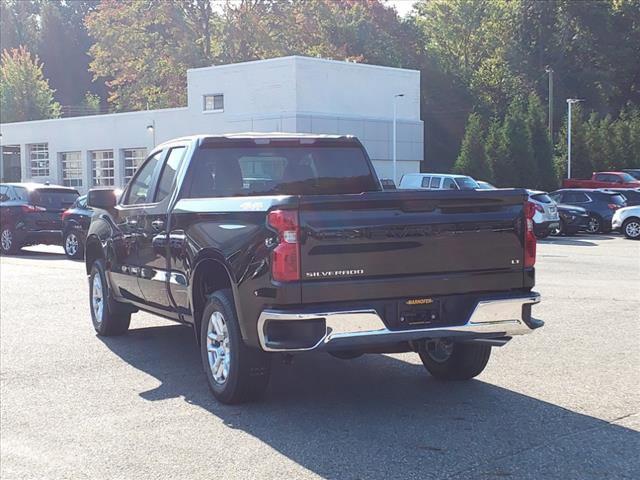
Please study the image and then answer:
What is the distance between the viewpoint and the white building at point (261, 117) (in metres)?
39.9

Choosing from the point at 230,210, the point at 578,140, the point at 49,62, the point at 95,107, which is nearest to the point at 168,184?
the point at 230,210

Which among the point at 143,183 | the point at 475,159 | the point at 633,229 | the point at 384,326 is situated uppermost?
the point at 475,159

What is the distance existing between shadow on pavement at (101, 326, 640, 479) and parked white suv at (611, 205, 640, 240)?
801 inches

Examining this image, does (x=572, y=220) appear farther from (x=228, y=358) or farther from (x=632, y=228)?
(x=228, y=358)

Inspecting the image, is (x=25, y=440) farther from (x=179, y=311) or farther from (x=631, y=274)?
(x=631, y=274)

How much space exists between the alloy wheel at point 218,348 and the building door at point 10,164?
51850 mm

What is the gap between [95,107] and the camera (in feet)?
268

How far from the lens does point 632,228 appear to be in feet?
88.0

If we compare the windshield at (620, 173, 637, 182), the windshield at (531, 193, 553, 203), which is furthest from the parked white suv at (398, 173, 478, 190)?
the windshield at (620, 173, 637, 182)

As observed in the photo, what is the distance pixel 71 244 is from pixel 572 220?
16.0 m

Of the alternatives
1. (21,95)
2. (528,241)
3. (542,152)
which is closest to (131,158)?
(542,152)

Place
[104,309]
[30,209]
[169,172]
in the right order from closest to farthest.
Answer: [169,172] < [104,309] < [30,209]

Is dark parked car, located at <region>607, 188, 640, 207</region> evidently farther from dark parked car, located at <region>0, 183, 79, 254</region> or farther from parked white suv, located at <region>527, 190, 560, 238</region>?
dark parked car, located at <region>0, 183, 79, 254</region>

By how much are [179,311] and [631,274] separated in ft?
34.0
